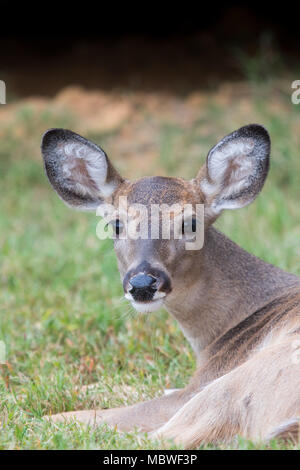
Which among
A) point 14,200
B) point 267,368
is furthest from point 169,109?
point 267,368

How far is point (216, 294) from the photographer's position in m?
5.36

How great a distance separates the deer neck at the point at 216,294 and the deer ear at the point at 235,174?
0.23 meters

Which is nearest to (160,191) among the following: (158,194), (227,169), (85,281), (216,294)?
(158,194)

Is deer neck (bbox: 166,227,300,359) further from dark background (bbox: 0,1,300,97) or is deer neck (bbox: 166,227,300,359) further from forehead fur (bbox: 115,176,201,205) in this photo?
dark background (bbox: 0,1,300,97)

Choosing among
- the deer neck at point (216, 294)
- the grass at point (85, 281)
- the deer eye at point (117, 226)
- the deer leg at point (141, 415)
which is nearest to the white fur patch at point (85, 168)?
the deer eye at point (117, 226)

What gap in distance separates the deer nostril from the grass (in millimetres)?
779

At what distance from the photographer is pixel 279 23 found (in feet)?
40.8

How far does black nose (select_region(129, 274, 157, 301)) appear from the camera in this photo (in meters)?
4.58

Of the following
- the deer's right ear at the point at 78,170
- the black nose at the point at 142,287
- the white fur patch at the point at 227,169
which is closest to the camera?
the black nose at the point at 142,287

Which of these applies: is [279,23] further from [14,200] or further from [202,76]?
[14,200]

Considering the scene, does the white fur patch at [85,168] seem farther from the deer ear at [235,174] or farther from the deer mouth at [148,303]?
the deer mouth at [148,303]

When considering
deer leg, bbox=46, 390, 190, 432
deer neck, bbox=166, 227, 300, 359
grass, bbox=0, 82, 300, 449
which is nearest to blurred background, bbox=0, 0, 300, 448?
grass, bbox=0, 82, 300, 449

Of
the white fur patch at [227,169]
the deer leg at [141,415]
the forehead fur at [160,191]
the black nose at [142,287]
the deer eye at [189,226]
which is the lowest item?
the deer leg at [141,415]

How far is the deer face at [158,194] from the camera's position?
491 centimetres
